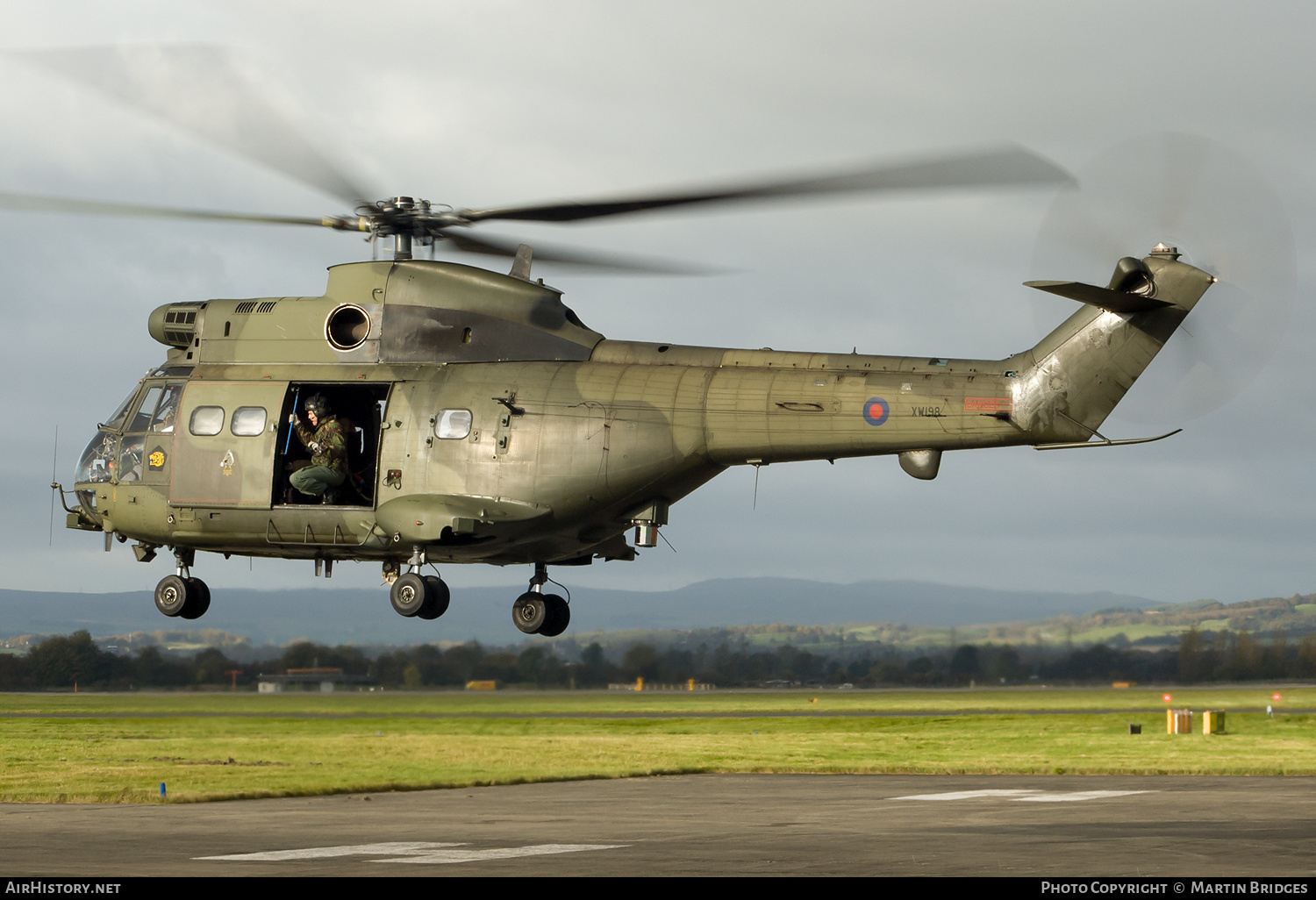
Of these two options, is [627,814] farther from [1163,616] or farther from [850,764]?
[1163,616]

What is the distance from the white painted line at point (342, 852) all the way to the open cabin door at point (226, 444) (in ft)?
18.5

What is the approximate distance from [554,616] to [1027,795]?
13.9 m

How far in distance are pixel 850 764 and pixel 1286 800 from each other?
1529 centimetres

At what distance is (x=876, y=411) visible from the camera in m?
22.9

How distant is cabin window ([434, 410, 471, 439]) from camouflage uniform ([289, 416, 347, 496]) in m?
1.80

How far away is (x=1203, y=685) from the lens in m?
89.1

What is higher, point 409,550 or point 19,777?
point 409,550

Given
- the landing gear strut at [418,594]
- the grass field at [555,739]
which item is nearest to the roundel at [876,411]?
the landing gear strut at [418,594]

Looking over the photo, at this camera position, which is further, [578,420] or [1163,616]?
[1163,616]

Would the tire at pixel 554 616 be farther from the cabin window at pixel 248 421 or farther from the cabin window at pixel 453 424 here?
the cabin window at pixel 248 421

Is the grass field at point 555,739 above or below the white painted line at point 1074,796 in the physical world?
below

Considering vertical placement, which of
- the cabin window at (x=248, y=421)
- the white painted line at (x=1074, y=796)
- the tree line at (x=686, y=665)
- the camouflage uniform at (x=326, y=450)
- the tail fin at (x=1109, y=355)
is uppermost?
the tail fin at (x=1109, y=355)

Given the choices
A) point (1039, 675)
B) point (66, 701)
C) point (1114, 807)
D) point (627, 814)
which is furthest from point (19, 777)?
point (1039, 675)

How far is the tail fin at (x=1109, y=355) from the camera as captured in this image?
2219 centimetres
